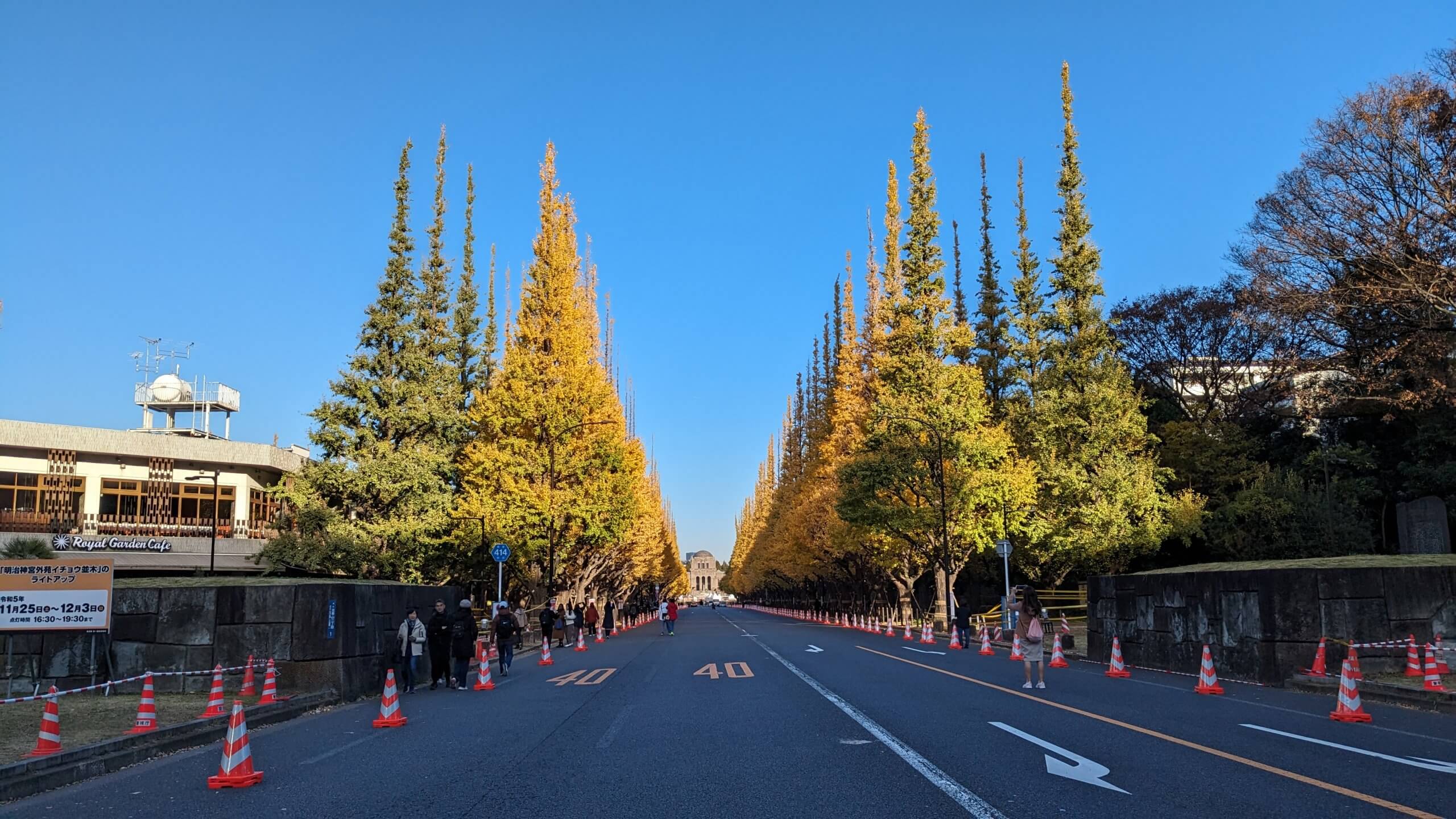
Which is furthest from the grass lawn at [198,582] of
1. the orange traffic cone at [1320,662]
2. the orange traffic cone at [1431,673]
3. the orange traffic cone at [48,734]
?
the orange traffic cone at [1431,673]

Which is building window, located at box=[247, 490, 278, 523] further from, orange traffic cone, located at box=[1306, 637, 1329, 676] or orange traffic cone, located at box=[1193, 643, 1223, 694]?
orange traffic cone, located at box=[1306, 637, 1329, 676]

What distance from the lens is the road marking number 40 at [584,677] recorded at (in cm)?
1867

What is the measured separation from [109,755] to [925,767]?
777 cm

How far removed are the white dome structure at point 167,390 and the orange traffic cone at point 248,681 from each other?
4563cm

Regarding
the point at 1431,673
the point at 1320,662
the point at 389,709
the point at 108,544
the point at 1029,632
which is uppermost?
the point at 108,544

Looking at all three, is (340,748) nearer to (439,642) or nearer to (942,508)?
(439,642)

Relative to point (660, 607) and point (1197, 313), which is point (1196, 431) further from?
point (660, 607)

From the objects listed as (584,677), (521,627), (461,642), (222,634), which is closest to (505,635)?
(584,677)

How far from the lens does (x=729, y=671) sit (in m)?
19.9

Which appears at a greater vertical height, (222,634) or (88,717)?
(222,634)

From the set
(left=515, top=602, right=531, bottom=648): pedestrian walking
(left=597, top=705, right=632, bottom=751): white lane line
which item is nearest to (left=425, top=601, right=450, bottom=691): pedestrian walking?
(left=597, top=705, right=632, bottom=751): white lane line

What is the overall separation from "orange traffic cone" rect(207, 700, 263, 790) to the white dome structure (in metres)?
52.4

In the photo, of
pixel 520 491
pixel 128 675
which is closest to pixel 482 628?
pixel 520 491

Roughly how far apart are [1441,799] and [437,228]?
37.0 meters
